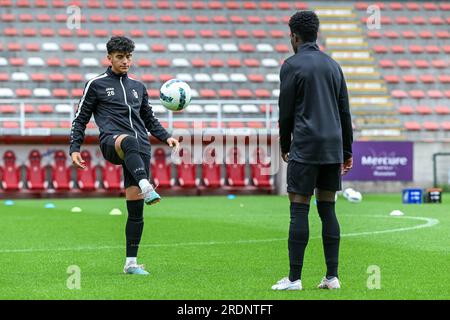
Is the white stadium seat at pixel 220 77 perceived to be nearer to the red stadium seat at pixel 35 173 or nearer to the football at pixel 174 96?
the red stadium seat at pixel 35 173

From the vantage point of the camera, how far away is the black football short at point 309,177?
675cm

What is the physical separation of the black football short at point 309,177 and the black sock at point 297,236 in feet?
0.42

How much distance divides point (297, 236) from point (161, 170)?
725 inches

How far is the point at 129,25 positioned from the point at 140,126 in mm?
23644

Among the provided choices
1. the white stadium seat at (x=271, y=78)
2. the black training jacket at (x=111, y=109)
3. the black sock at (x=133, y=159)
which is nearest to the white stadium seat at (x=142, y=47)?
the white stadium seat at (x=271, y=78)

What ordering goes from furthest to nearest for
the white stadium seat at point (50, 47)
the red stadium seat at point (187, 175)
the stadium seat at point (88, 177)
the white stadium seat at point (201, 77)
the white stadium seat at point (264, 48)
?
the white stadium seat at point (264, 48) < the white stadium seat at point (50, 47) < the white stadium seat at point (201, 77) < the red stadium seat at point (187, 175) < the stadium seat at point (88, 177)

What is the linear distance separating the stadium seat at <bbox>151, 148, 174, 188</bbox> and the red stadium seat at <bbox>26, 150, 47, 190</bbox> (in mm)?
2761

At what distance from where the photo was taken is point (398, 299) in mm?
6363

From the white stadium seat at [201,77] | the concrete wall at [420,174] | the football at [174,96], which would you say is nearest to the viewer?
the football at [174,96]

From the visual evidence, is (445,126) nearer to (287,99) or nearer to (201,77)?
(201,77)

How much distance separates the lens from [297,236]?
683 centimetres

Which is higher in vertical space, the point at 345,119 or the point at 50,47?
the point at 50,47

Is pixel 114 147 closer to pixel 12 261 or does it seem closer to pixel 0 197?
pixel 12 261

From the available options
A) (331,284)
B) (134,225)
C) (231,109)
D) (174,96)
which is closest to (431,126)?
(231,109)
